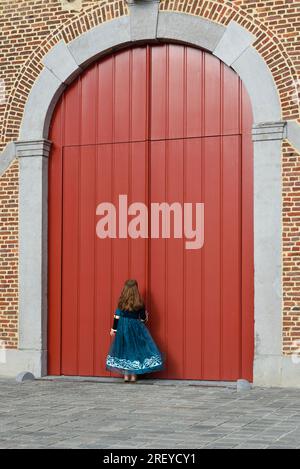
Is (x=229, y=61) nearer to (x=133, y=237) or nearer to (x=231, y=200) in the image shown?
(x=231, y=200)

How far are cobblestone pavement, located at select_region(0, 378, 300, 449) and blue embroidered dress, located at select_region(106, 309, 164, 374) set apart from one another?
235 mm

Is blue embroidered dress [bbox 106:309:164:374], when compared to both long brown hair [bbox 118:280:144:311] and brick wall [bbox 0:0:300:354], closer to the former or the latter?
long brown hair [bbox 118:280:144:311]

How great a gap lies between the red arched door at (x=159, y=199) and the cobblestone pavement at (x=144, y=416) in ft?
2.49

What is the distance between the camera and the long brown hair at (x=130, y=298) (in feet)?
34.2

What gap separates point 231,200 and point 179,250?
3.11 ft

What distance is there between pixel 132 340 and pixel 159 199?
6.21 ft

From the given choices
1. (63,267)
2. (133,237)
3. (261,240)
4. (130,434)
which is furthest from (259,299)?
(130,434)

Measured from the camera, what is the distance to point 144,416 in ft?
25.6

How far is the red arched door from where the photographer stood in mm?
10438

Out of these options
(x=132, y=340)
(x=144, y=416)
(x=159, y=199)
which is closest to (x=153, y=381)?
(x=132, y=340)

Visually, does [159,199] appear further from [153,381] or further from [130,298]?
[153,381]

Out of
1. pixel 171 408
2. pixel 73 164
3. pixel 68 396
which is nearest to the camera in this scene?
pixel 171 408

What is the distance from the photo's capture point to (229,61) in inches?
410

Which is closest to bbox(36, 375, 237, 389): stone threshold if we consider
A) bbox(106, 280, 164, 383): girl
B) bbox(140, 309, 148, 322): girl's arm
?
bbox(106, 280, 164, 383): girl
